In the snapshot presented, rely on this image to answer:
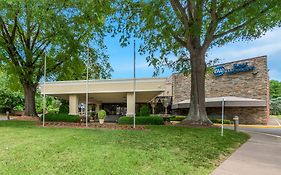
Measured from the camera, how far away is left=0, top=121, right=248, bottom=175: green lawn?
6223mm

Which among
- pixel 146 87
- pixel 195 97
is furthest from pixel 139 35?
pixel 195 97

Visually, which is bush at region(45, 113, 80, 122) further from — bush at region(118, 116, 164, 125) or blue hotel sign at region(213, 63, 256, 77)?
blue hotel sign at region(213, 63, 256, 77)

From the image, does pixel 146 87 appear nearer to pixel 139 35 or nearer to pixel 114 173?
pixel 139 35

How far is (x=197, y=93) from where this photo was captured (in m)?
16.8

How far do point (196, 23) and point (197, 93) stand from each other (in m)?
4.37

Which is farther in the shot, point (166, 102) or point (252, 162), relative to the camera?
point (166, 102)

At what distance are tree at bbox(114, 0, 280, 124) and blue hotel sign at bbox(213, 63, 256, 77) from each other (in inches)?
306

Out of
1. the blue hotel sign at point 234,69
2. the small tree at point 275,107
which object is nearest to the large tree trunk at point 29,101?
the blue hotel sign at point 234,69

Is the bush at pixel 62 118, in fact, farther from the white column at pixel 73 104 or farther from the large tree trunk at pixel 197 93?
the large tree trunk at pixel 197 93

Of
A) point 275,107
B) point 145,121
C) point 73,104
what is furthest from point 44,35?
point 275,107

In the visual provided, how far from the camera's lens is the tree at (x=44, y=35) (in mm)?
19953

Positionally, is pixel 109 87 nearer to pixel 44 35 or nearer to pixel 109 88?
pixel 109 88

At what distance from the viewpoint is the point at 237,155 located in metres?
8.70

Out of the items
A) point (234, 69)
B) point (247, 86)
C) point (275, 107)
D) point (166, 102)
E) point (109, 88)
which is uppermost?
point (234, 69)
